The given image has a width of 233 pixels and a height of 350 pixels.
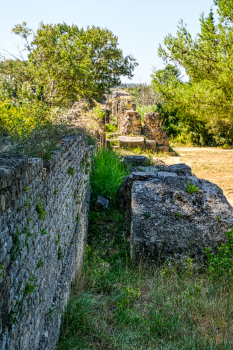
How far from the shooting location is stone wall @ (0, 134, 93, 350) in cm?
145

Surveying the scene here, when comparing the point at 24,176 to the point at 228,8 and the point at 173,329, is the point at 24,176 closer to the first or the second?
the point at 173,329

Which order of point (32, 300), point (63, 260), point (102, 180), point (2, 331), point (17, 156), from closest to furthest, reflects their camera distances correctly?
1. point (2, 331)
2. point (17, 156)
3. point (32, 300)
4. point (63, 260)
5. point (102, 180)

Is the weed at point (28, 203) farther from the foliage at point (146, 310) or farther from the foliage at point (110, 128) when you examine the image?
the foliage at point (110, 128)

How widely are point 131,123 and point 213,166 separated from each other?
19.3 feet

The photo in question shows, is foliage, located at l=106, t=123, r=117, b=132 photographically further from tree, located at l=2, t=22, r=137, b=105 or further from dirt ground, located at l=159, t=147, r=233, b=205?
tree, located at l=2, t=22, r=137, b=105

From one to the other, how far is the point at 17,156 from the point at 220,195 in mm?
4605

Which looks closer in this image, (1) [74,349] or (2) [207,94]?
(1) [74,349]

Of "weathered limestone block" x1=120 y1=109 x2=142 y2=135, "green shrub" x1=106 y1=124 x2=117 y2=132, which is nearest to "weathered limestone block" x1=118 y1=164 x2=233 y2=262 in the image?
"weathered limestone block" x1=120 y1=109 x2=142 y2=135

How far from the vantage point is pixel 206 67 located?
10477 millimetres

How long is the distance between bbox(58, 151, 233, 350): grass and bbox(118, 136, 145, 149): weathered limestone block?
915 centimetres

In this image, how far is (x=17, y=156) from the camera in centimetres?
174

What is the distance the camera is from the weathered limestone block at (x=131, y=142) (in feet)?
45.3

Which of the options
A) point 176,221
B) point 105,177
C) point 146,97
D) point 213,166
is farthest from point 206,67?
point 146,97

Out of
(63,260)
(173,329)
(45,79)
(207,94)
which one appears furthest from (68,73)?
(173,329)
